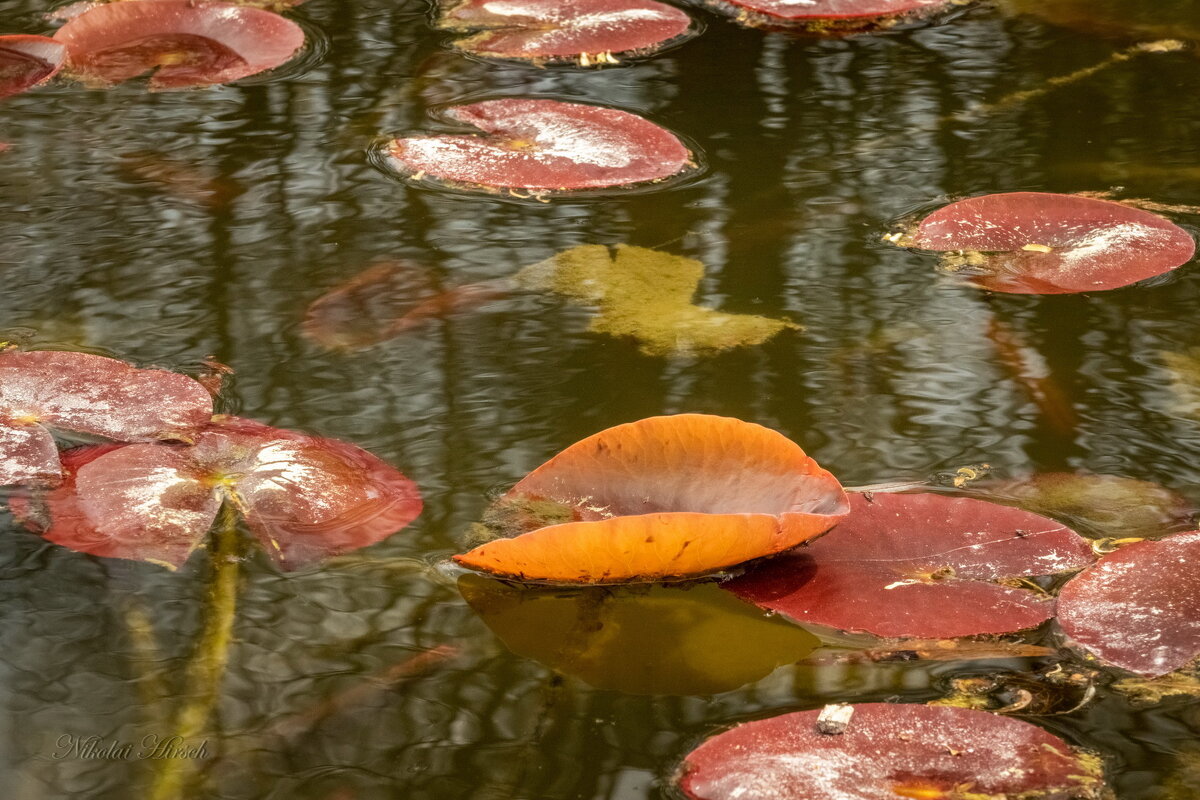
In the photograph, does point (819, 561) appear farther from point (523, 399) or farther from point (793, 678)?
point (523, 399)

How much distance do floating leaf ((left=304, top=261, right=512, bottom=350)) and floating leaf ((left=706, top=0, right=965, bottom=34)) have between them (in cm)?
120

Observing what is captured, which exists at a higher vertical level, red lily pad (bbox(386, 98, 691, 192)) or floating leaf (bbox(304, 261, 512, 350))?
red lily pad (bbox(386, 98, 691, 192))

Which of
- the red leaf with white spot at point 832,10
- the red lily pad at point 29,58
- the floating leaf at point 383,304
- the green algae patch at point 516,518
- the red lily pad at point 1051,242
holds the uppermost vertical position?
the red leaf with white spot at point 832,10

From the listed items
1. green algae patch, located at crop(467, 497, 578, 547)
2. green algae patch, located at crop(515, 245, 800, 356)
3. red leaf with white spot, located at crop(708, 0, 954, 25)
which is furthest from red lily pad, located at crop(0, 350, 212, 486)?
red leaf with white spot, located at crop(708, 0, 954, 25)

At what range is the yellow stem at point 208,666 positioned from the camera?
93 centimetres

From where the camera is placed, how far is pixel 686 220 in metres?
1.82

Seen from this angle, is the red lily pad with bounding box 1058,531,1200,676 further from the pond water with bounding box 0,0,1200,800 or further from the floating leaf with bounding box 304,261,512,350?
the floating leaf with bounding box 304,261,512,350

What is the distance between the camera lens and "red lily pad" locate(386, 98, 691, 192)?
1909 mm

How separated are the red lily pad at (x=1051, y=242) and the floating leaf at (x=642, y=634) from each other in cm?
75

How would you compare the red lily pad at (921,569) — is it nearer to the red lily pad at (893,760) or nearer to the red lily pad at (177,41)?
the red lily pad at (893,760)

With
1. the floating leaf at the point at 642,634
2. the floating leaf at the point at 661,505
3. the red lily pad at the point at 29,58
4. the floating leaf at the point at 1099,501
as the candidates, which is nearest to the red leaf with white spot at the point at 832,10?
the red lily pad at the point at 29,58

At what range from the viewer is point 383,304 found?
160 cm

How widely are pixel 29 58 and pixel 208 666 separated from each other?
178 cm

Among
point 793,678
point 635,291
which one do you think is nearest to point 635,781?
point 793,678
